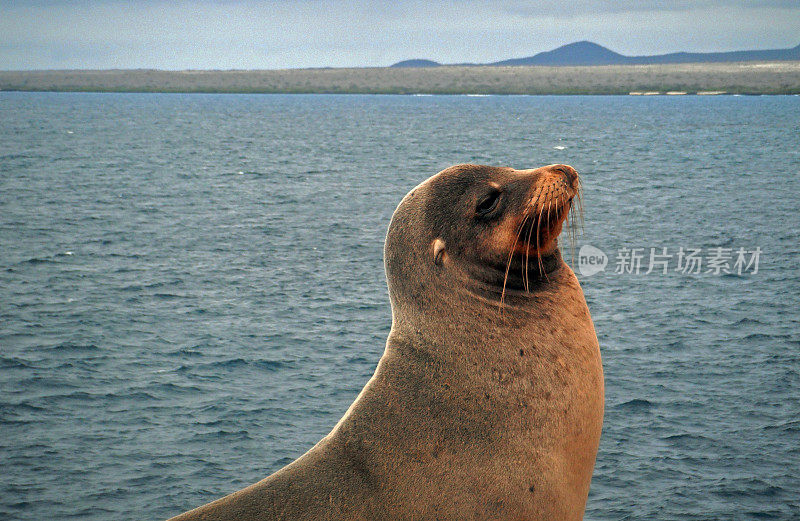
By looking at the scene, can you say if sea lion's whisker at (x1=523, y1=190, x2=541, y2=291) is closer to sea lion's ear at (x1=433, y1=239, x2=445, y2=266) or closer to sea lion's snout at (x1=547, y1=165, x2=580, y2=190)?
sea lion's snout at (x1=547, y1=165, x2=580, y2=190)

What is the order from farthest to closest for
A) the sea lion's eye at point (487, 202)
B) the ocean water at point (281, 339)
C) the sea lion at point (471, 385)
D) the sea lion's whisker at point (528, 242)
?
the ocean water at point (281, 339) → the sea lion's eye at point (487, 202) → the sea lion's whisker at point (528, 242) → the sea lion at point (471, 385)

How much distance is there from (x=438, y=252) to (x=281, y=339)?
55.6ft

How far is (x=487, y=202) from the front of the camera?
5.48 metres

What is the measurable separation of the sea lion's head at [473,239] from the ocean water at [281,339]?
8.84 meters

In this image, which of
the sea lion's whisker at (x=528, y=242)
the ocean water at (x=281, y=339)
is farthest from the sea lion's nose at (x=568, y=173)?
the ocean water at (x=281, y=339)

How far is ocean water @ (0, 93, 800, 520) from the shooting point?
48.0ft

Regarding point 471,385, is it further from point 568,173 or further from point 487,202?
Answer: point 568,173

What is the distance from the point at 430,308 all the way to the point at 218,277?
24.5 m

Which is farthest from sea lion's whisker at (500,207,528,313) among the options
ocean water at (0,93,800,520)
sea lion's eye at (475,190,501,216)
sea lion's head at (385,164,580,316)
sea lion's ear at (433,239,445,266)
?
ocean water at (0,93,800,520)

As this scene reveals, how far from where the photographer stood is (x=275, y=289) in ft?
89.0

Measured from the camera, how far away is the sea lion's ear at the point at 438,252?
17.7ft

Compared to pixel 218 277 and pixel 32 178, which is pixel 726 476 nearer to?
pixel 218 277

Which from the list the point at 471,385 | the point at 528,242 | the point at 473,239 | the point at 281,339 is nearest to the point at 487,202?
the point at 473,239

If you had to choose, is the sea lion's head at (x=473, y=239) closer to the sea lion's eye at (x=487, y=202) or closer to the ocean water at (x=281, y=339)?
the sea lion's eye at (x=487, y=202)
